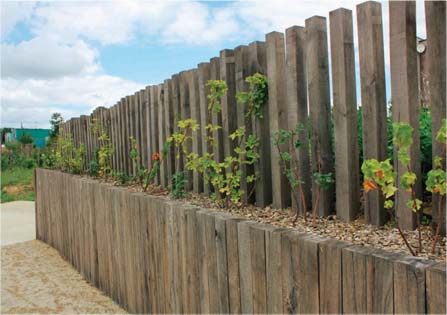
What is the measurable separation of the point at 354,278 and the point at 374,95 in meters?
1.10

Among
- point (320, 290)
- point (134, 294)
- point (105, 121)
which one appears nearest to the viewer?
point (320, 290)

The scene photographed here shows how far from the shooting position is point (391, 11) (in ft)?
7.04

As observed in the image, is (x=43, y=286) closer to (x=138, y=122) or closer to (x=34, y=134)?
(x=138, y=122)

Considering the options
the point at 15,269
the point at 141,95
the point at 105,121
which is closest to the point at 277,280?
the point at 141,95

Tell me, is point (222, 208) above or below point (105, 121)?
below

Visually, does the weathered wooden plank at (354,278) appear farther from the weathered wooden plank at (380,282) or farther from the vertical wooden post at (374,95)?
the vertical wooden post at (374,95)

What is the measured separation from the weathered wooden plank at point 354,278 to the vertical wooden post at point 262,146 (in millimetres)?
1410

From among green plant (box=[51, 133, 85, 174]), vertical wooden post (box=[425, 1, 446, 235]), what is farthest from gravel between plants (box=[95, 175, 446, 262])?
green plant (box=[51, 133, 85, 174])

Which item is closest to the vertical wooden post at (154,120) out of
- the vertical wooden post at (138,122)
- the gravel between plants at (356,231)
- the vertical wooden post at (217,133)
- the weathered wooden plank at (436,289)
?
the vertical wooden post at (138,122)

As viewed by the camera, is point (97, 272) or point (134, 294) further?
point (97, 272)

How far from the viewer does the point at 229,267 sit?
227 cm

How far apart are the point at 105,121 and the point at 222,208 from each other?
12.6 feet

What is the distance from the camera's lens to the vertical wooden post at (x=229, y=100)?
336 cm

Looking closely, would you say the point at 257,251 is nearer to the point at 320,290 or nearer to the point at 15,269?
the point at 320,290
